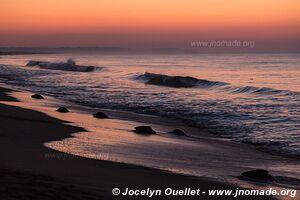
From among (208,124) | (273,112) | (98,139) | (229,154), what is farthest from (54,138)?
(273,112)

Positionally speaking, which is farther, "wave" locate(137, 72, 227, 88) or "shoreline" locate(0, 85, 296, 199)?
"wave" locate(137, 72, 227, 88)

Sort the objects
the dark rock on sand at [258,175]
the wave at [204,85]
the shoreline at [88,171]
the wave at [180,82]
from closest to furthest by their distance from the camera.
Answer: the shoreline at [88,171] < the dark rock on sand at [258,175] < the wave at [204,85] < the wave at [180,82]

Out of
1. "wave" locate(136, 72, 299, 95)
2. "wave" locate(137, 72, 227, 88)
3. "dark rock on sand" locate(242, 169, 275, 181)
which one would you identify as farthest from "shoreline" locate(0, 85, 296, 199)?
"wave" locate(137, 72, 227, 88)

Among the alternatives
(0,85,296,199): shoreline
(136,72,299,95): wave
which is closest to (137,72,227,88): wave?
(136,72,299,95): wave

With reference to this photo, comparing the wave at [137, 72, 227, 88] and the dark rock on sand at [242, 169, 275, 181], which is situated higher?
the dark rock on sand at [242, 169, 275, 181]

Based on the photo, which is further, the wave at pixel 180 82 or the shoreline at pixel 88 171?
the wave at pixel 180 82

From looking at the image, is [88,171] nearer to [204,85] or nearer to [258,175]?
[258,175]

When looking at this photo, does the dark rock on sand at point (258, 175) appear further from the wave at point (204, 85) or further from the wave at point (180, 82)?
the wave at point (180, 82)

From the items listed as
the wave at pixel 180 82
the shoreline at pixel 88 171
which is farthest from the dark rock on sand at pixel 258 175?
the wave at pixel 180 82

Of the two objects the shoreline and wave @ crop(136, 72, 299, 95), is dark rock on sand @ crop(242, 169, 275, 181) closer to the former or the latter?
the shoreline

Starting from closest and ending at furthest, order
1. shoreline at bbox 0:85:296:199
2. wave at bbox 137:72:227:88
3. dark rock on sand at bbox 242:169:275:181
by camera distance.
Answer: shoreline at bbox 0:85:296:199 < dark rock on sand at bbox 242:169:275:181 < wave at bbox 137:72:227:88

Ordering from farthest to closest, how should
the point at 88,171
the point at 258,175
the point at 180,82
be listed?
the point at 180,82, the point at 258,175, the point at 88,171

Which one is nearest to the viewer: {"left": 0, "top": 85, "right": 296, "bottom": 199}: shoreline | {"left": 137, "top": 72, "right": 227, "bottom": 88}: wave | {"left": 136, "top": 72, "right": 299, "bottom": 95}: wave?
{"left": 0, "top": 85, "right": 296, "bottom": 199}: shoreline

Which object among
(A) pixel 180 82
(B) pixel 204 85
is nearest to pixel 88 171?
(B) pixel 204 85
